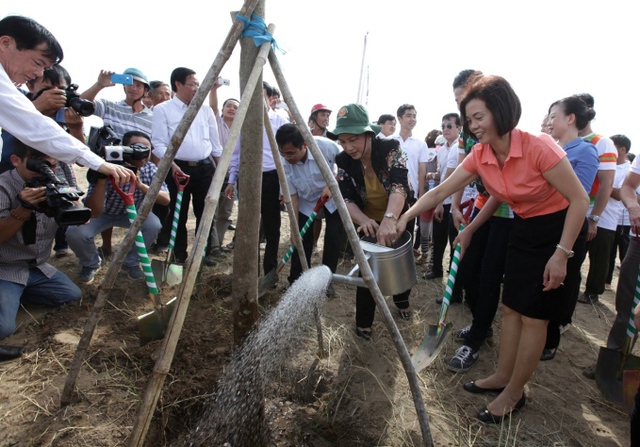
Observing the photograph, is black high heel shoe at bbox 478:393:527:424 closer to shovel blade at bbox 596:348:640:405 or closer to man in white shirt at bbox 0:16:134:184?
shovel blade at bbox 596:348:640:405

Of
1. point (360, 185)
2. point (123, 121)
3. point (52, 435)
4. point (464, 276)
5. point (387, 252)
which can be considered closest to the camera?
point (52, 435)

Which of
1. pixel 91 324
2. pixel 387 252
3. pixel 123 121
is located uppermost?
pixel 123 121

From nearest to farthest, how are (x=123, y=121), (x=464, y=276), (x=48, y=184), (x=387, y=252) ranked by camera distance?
(x=387, y=252) → (x=48, y=184) → (x=464, y=276) → (x=123, y=121)

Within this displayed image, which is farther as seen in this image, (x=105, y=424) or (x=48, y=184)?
(x=48, y=184)

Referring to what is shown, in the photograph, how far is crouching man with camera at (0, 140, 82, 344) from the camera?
2.79 meters

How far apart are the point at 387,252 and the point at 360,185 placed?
2.68 feet

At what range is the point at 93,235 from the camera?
3785mm

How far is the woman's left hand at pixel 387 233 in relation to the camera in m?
2.58

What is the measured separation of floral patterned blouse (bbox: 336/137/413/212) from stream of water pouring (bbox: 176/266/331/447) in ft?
2.77

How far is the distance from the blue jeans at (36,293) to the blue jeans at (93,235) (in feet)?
1.53

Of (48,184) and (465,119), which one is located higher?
(465,119)

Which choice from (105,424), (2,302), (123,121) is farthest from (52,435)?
(123,121)

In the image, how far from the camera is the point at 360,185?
121 inches

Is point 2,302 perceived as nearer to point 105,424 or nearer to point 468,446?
point 105,424
